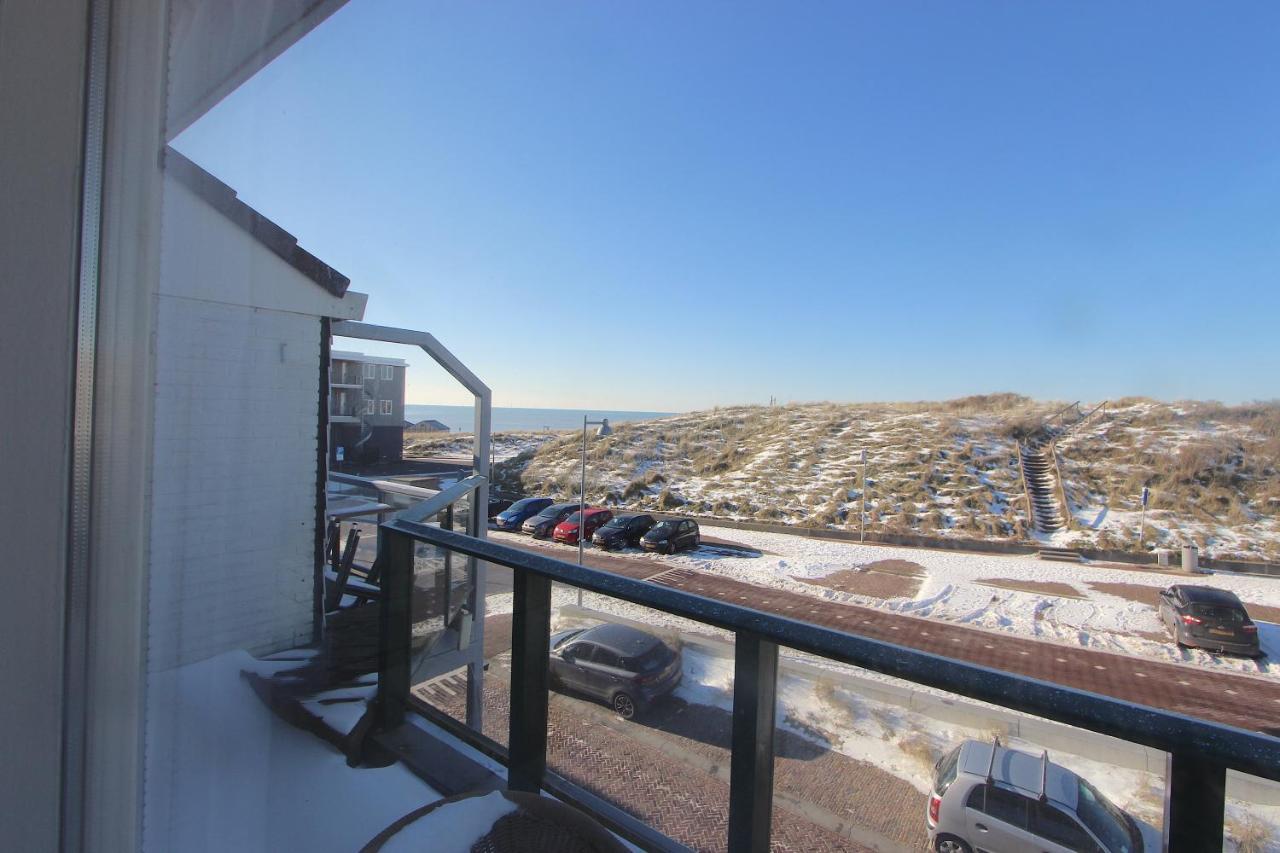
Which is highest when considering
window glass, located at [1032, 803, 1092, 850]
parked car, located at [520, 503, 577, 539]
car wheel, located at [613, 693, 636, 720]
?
window glass, located at [1032, 803, 1092, 850]

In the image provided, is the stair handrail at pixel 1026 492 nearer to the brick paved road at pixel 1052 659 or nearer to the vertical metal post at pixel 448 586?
the brick paved road at pixel 1052 659

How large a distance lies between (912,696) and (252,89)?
143 cm

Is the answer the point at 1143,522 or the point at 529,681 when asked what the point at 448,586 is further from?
the point at 1143,522

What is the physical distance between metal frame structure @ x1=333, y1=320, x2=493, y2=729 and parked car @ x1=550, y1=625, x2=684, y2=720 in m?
0.26

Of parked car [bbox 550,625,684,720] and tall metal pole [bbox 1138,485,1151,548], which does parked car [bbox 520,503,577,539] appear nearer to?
parked car [bbox 550,625,684,720]

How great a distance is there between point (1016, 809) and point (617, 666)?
23.0 inches

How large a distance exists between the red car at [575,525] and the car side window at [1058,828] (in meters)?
7.62

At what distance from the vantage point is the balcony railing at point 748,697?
512 millimetres

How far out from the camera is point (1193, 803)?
20.4 inches

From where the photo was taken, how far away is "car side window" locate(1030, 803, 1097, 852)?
2.03 feet

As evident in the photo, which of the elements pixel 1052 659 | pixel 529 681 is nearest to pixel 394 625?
pixel 529 681

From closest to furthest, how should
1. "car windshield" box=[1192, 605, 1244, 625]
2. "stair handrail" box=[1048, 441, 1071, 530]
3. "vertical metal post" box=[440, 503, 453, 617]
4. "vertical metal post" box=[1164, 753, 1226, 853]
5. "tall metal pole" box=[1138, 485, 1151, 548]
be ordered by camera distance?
"vertical metal post" box=[1164, 753, 1226, 853] → "vertical metal post" box=[440, 503, 453, 617] → "car windshield" box=[1192, 605, 1244, 625] → "tall metal pole" box=[1138, 485, 1151, 548] → "stair handrail" box=[1048, 441, 1071, 530]

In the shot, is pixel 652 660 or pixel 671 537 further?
pixel 671 537

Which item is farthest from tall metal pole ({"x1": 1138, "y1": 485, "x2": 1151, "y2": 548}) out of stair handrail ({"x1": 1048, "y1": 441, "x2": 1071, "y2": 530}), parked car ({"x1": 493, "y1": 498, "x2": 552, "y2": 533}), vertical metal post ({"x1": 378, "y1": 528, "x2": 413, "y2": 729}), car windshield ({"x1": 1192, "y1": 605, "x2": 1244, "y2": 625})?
vertical metal post ({"x1": 378, "y1": 528, "x2": 413, "y2": 729})
